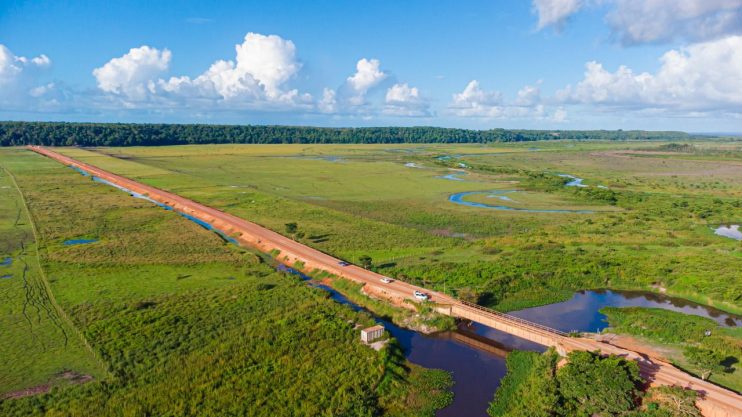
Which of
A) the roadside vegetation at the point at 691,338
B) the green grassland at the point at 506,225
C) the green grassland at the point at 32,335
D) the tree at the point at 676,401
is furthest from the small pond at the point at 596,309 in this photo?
the green grassland at the point at 32,335

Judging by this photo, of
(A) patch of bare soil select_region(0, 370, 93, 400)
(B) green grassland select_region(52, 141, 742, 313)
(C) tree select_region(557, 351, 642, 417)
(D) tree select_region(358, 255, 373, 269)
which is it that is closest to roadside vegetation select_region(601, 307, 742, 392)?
(C) tree select_region(557, 351, 642, 417)

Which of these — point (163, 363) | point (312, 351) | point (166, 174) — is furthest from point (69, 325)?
point (166, 174)

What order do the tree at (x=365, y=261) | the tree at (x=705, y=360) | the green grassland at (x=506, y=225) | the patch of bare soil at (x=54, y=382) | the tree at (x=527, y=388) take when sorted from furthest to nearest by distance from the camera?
the tree at (x=365, y=261)
the green grassland at (x=506, y=225)
the tree at (x=705, y=360)
the patch of bare soil at (x=54, y=382)
the tree at (x=527, y=388)

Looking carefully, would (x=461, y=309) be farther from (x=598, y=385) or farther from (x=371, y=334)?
(x=598, y=385)

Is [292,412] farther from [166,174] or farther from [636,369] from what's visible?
[166,174]

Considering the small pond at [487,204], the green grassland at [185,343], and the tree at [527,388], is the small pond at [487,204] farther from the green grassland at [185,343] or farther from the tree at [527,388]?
the tree at [527,388]

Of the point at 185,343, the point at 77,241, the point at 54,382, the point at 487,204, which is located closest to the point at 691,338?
the point at 185,343
